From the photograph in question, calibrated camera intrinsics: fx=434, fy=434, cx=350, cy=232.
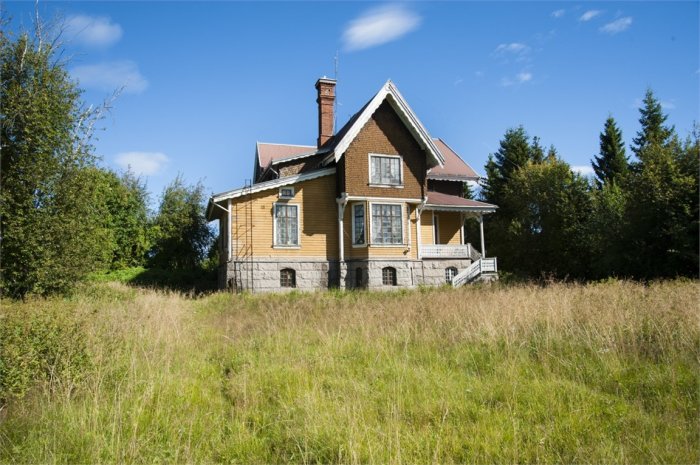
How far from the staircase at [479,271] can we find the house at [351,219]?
0.05 meters

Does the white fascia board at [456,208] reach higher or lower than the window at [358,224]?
higher

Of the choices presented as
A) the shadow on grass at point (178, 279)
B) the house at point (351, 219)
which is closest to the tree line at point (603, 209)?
Result: the house at point (351, 219)

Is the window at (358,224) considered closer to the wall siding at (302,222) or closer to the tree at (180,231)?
the wall siding at (302,222)

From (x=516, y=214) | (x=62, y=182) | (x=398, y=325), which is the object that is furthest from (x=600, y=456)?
(x=516, y=214)

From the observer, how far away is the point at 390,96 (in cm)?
2172

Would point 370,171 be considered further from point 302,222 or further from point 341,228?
point 302,222

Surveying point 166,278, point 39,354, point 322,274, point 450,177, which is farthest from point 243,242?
point 39,354

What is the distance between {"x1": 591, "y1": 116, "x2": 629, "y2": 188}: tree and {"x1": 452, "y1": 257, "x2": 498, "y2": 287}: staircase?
2061 cm

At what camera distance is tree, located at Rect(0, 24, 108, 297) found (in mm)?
12438

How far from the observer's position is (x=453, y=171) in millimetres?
27656

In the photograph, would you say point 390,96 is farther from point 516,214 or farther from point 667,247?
point 516,214

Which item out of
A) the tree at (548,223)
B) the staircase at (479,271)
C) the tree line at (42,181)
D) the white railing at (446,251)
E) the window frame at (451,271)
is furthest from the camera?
the tree at (548,223)

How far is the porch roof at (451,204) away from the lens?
24297 mm

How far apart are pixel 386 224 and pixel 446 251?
4070 mm
